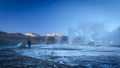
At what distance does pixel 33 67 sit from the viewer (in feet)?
54.1

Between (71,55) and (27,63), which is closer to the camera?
(27,63)

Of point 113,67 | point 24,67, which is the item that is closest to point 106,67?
point 113,67

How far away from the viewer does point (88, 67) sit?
60.9ft

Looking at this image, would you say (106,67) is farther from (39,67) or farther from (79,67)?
(39,67)

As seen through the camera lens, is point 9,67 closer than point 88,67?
Yes

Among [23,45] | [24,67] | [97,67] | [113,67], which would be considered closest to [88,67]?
[97,67]

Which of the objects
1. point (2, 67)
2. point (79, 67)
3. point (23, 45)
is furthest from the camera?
point (23, 45)

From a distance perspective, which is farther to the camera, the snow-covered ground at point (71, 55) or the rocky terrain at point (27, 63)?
the snow-covered ground at point (71, 55)

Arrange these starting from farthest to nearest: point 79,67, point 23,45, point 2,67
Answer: point 23,45
point 79,67
point 2,67

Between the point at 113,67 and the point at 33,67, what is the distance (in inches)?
325

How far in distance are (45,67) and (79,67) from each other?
11.9 ft

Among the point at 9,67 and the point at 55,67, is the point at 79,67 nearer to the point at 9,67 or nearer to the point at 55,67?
the point at 55,67

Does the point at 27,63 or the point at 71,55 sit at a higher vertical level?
the point at 27,63

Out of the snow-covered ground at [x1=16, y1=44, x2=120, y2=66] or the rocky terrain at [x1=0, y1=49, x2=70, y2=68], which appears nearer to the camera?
the rocky terrain at [x1=0, y1=49, x2=70, y2=68]
